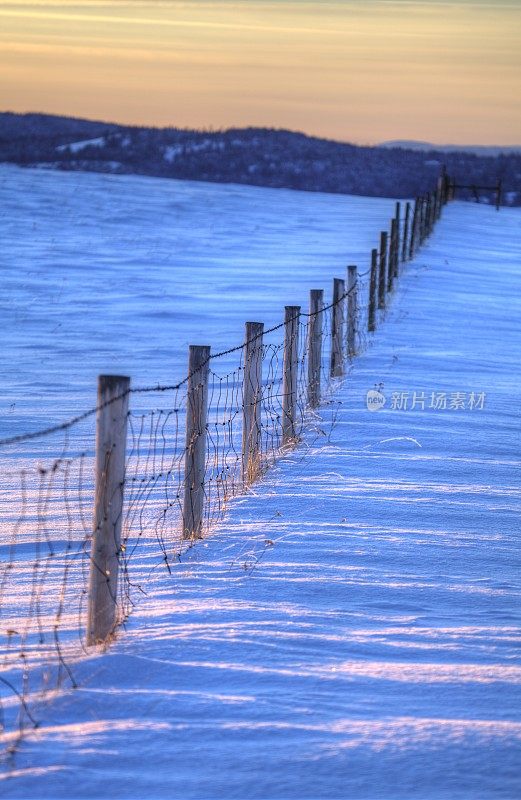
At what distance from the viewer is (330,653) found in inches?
193

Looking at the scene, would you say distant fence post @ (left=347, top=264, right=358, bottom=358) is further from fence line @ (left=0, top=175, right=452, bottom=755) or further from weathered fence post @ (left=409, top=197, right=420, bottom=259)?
weathered fence post @ (left=409, top=197, right=420, bottom=259)

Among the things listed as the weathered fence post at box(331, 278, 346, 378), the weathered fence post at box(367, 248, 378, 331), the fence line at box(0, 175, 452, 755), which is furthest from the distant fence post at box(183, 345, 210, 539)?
the weathered fence post at box(367, 248, 378, 331)

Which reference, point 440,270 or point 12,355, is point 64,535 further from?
point 440,270

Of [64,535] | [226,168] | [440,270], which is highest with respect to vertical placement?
[226,168]

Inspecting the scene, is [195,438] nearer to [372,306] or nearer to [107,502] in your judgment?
[107,502]

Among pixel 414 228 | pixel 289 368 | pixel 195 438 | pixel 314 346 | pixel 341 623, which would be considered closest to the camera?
pixel 341 623

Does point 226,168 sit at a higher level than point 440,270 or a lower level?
higher

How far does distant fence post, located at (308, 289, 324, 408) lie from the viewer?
10469 millimetres

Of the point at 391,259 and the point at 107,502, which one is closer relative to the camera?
the point at 107,502

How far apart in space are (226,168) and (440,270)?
64.2m

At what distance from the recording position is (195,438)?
6602 millimetres

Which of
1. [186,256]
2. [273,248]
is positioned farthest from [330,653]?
[273,248]

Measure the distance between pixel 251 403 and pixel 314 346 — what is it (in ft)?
8.69

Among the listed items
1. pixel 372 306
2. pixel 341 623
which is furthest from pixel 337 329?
pixel 341 623
